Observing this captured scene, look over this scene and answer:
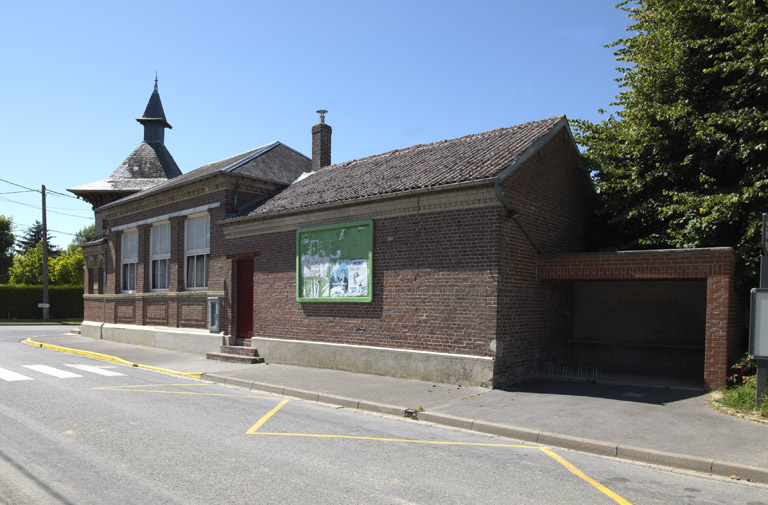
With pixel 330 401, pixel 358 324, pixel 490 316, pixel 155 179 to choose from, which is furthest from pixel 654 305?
pixel 155 179

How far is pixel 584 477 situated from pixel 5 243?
66.8 m

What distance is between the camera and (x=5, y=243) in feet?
188

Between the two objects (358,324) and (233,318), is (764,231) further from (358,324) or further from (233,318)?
(233,318)

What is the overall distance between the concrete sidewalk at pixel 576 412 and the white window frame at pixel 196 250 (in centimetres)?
590

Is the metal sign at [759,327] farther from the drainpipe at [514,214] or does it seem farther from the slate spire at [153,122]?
the slate spire at [153,122]

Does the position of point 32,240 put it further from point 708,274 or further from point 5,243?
point 708,274

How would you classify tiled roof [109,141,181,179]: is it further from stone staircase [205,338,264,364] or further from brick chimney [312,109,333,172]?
stone staircase [205,338,264,364]

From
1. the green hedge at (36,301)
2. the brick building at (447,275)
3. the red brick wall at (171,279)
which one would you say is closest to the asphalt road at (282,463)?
the brick building at (447,275)

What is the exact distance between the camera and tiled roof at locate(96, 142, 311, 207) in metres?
17.9

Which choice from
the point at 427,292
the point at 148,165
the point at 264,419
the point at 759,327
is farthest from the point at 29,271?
the point at 759,327

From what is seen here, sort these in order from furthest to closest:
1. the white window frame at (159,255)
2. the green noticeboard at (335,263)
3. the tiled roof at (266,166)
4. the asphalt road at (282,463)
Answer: the white window frame at (159,255)
the tiled roof at (266,166)
the green noticeboard at (335,263)
the asphalt road at (282,463)

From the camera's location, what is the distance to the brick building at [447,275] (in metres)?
10.7

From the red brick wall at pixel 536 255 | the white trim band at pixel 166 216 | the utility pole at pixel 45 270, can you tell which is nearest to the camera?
the red brick wall at pixel 536 255

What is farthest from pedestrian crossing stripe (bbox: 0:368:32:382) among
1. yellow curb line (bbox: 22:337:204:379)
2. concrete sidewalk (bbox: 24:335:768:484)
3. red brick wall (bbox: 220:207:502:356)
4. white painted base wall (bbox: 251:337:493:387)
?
red brick wall (bbox: 220:207:502:356)
